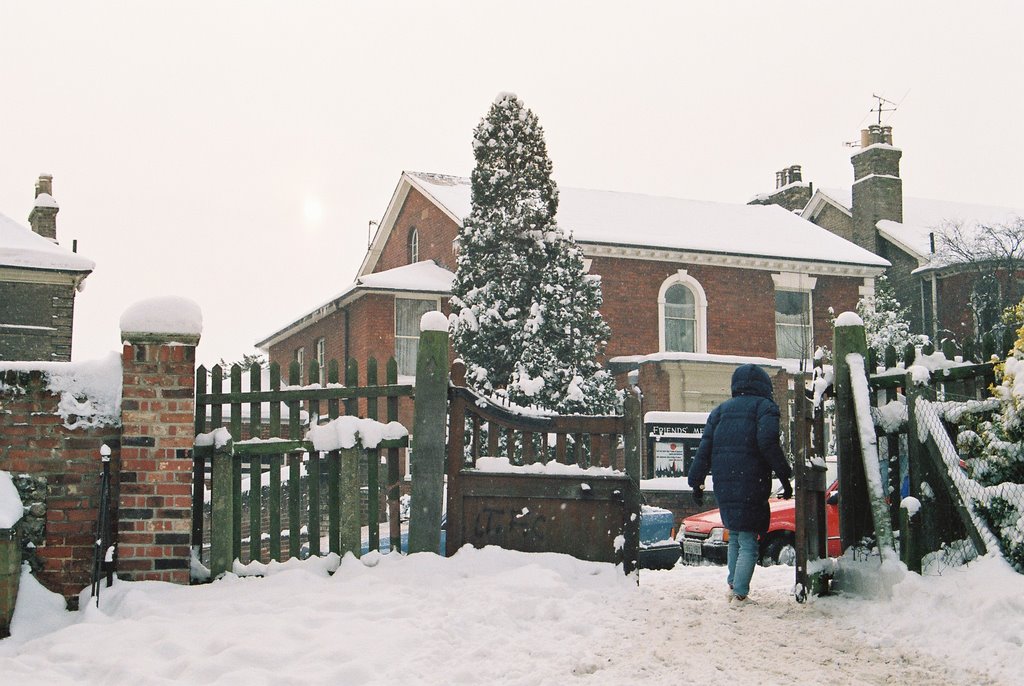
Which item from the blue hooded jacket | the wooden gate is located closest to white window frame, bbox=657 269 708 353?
the blue hooded jacket

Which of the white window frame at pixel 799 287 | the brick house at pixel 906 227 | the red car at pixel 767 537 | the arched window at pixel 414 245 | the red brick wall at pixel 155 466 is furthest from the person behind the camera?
the brick house at pixel 906 227

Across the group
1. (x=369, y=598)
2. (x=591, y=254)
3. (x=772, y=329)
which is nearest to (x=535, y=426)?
(x=369, y=598)

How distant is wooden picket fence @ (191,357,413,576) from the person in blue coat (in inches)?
89.4

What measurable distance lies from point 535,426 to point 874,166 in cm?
2920

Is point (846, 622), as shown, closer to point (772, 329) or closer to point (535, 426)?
point (535, 426)

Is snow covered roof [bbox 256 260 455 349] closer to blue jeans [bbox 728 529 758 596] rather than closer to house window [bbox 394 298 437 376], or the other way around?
house window [bbox 394 298 437 376]

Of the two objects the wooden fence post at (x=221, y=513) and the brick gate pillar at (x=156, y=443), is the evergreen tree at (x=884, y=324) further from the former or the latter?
the brick gate pillar at (x=156, y=443)

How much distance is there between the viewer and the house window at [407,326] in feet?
84.5

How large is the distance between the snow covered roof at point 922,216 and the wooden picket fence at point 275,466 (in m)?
28.3

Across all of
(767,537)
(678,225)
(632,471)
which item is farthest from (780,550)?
(678,225)

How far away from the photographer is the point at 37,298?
24000 mm

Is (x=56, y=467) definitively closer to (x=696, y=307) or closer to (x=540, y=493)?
(x=540, y=493)

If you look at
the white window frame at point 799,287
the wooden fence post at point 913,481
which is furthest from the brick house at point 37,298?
the wooden fence post at point 913,481

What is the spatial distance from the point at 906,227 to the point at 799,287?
7.40 m
